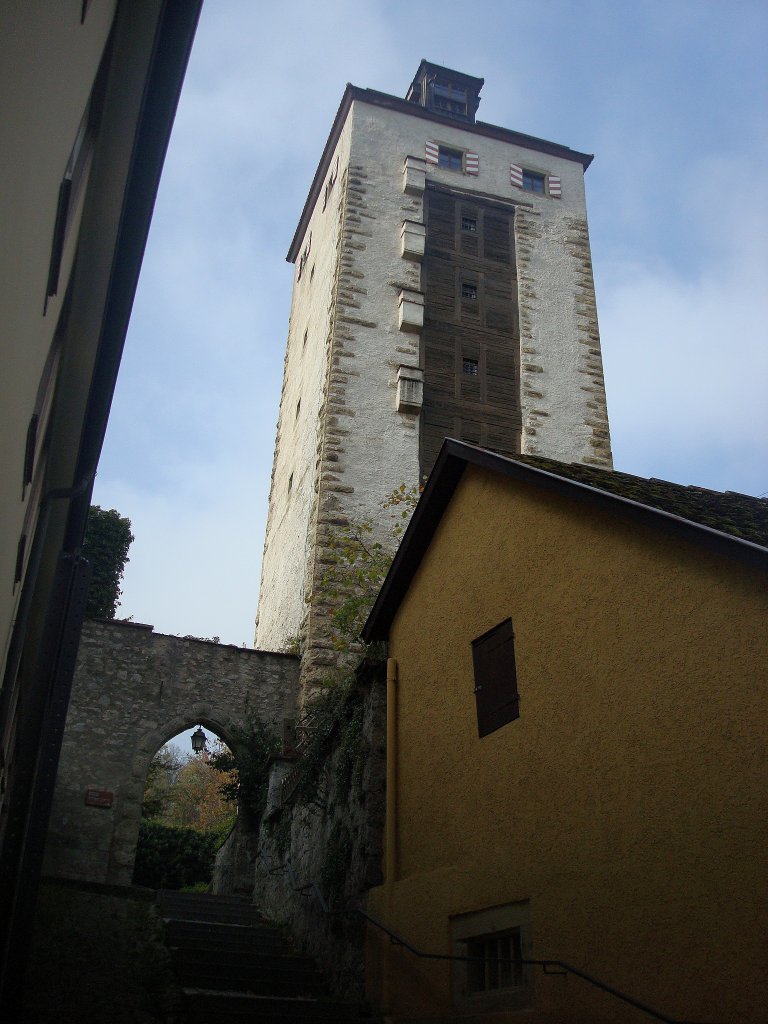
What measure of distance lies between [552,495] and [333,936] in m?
4.48

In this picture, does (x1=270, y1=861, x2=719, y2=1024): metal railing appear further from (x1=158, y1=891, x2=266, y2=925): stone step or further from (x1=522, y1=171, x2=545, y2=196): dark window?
(x1=522, y1=171, x2=545, y2=196): dark window

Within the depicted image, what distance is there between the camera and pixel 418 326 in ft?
61.6

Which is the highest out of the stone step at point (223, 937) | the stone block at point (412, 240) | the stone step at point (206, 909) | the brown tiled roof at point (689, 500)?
the stone block at point (412, 240)

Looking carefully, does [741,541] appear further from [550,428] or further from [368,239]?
[368,239]

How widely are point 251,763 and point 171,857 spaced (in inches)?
238

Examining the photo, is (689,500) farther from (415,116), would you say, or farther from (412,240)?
(415,116)

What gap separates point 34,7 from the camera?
278 centimetres

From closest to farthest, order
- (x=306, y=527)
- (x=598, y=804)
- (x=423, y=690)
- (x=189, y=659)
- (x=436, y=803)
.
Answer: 1. (x=598, y=804)
2. (x=436, y=803)
3. (x=423, y=690)
4. (x=189, y=659)
5. (x=306, y=527)

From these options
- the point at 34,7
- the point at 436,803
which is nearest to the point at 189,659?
the point at 436,803

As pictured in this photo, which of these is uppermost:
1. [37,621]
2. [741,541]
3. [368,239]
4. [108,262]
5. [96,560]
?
[368,239]

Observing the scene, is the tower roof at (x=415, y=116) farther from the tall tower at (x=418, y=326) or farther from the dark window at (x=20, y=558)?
the dark window at (x=20, y=558)

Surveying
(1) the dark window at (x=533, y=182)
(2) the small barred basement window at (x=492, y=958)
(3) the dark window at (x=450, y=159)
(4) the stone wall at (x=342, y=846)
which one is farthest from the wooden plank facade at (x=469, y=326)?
(2) the small barred basement window at (x=492, y=958)

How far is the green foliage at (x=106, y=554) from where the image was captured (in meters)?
17.0

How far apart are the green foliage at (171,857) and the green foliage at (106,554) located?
4.83m
